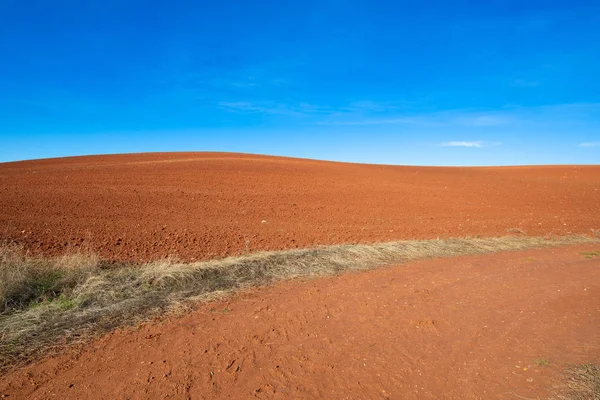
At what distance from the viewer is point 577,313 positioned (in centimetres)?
539

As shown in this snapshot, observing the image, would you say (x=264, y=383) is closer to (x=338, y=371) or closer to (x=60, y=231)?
(x=338, y=371)

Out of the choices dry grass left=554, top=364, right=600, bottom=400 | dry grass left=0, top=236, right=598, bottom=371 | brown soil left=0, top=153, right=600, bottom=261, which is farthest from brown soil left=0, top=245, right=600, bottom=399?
brown soil left=0, top=153, right=600, bottom=261

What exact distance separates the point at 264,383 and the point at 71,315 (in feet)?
11.0

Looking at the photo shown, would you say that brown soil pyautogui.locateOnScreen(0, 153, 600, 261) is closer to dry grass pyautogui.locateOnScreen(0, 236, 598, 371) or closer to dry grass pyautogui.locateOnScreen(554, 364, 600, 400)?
dry grass pyautogui.locateOnScreen(0, 236, 598, 371)

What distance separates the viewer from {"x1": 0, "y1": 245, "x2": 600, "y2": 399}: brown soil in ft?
11.7

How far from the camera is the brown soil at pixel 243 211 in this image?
10.1 metres

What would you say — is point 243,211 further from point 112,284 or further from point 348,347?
point 348,347

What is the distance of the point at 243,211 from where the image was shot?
594 inches

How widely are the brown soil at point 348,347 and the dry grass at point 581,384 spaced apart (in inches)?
4.9

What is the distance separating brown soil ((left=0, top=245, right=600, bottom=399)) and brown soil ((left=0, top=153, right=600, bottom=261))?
4.46m

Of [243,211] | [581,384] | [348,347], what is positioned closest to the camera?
[581,384]

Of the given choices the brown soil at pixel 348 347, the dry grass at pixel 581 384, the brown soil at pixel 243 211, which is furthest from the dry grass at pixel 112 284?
the dry grass at pixel 581 384

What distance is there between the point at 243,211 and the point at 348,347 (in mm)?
11244

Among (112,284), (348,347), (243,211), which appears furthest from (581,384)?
(243,211)
